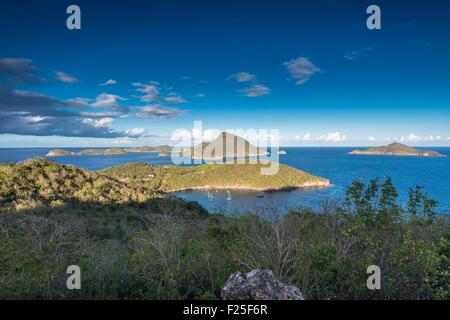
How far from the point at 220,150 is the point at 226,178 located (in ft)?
198

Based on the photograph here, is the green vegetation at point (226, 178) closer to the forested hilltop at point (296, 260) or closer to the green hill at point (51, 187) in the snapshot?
the green hill at point (51, 187)

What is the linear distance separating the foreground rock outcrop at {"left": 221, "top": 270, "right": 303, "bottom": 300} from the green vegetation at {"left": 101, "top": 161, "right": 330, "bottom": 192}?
8695 cm

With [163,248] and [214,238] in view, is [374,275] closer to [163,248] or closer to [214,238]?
[163,248]

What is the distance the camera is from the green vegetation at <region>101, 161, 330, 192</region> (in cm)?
9119

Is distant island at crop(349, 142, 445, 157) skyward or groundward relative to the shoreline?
skyward

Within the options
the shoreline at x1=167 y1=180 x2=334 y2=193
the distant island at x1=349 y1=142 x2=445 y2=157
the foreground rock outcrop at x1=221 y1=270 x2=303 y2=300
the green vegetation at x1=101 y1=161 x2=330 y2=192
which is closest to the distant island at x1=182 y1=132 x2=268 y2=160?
the green vegetation at x1=101 y1=161 x2=330 y2=192

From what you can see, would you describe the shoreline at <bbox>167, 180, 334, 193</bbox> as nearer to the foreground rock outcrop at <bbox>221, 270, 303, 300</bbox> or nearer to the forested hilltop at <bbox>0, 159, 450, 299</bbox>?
the forested hilltop at <bbox>0, 159, 450, 299</bbox>

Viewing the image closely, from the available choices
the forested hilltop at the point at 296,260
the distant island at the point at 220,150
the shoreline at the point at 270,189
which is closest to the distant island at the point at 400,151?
the distant island at the point at 220,150

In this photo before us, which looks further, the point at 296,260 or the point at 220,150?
the point at 220,150

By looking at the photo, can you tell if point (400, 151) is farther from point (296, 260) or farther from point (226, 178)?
point (296, 260)

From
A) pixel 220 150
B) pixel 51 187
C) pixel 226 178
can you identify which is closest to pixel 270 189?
pixel 226 178

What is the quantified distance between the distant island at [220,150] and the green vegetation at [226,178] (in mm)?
47426

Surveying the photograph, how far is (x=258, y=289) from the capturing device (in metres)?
3.21

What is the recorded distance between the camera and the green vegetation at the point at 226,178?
299 ft
